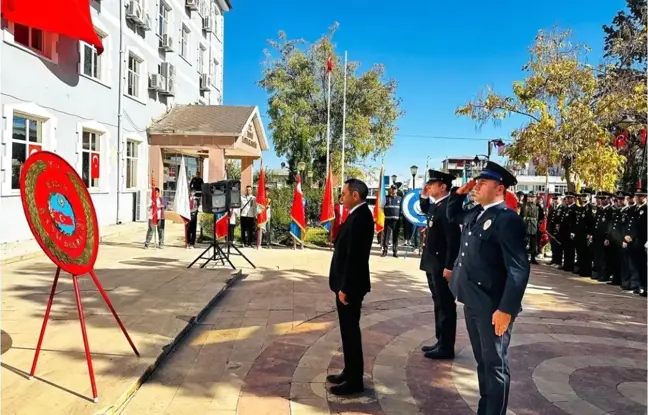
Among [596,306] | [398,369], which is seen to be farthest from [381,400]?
[596,306]

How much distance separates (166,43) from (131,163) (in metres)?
6.05

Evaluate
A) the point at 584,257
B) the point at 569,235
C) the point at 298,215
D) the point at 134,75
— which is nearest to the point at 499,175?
the point at 584,257

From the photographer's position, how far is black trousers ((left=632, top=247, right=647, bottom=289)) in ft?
30.3

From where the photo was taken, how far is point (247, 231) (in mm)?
14352

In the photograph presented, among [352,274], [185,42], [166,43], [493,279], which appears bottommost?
[352,274]

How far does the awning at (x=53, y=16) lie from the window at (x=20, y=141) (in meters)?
2.19

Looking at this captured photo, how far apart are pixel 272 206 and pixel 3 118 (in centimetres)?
753

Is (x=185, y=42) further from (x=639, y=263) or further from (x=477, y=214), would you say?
(x=477, y=214)

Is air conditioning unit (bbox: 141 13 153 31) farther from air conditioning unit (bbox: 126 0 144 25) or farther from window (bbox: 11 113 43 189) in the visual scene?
window (bbox: 11 113 43 189)

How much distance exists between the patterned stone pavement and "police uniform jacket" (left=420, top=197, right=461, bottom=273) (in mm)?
1009

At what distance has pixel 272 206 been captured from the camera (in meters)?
15.5

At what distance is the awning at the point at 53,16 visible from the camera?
34.1ft

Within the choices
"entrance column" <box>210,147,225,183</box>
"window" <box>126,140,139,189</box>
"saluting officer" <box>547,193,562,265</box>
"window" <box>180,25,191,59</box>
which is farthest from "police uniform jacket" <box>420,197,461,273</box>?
"window" <box>180,25,191,59</box>

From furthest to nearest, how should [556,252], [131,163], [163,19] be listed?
[163,19], [131,163], [556,252]
